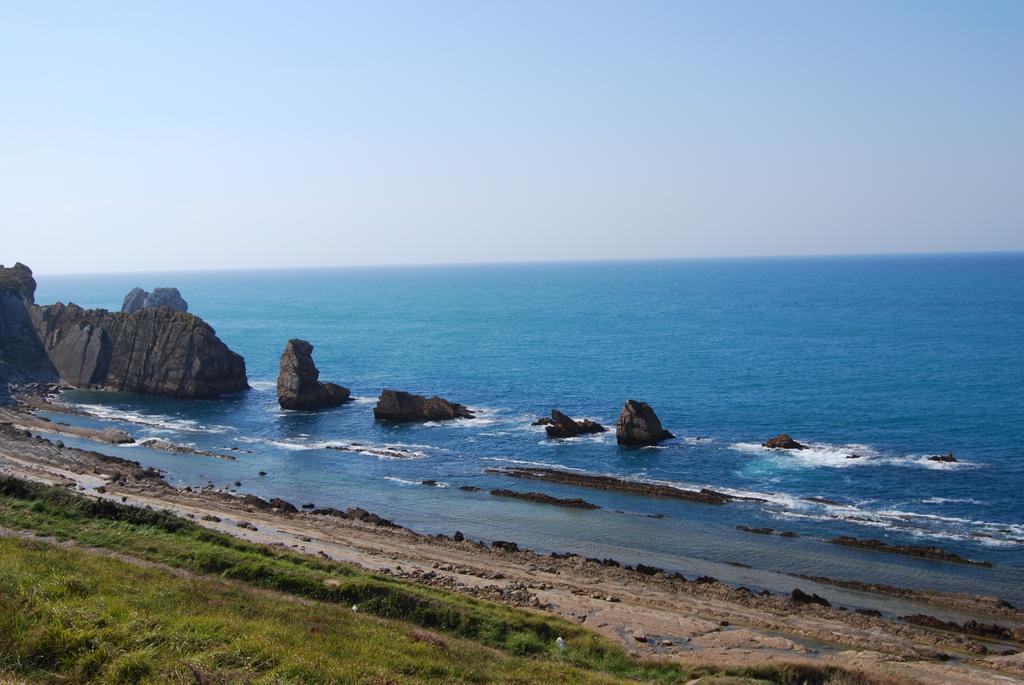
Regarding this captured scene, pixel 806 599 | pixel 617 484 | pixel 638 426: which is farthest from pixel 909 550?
pixel 638 426

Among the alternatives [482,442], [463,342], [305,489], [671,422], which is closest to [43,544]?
[305,489]

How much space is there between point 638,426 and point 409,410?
26.8 m

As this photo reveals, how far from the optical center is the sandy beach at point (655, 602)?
31781 millimetres

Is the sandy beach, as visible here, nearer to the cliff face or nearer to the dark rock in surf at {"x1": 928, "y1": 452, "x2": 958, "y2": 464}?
the dark rock in surf at {"x1": 928, "y1": 452, "x2": 958, "y2": 464}

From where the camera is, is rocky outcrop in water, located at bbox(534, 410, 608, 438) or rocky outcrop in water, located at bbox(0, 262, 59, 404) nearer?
rocky outcrop in water, located at bbox(534, 410, 608, 438)

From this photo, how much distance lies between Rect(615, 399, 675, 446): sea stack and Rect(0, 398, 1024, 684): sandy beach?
2599 centimetres

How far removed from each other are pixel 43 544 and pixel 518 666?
68.5ft

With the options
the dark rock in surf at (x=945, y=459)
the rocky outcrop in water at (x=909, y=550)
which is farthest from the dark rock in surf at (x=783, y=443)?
the rocky outcrop in water at (x=909, y=550)

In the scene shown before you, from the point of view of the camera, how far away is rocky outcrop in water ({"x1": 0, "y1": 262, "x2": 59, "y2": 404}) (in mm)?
104375

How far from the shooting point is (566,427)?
76938 millimetres

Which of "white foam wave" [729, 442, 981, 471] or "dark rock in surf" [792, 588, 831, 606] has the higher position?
"white foam wave" [729, 442, 981, 471]

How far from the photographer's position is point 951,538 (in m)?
48.0

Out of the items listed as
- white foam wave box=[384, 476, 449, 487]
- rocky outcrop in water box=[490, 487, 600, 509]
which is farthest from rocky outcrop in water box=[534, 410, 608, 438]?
white foam wave box=[384, 476, 449, 487]

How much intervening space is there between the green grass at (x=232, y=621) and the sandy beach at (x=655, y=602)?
10.9 ft
